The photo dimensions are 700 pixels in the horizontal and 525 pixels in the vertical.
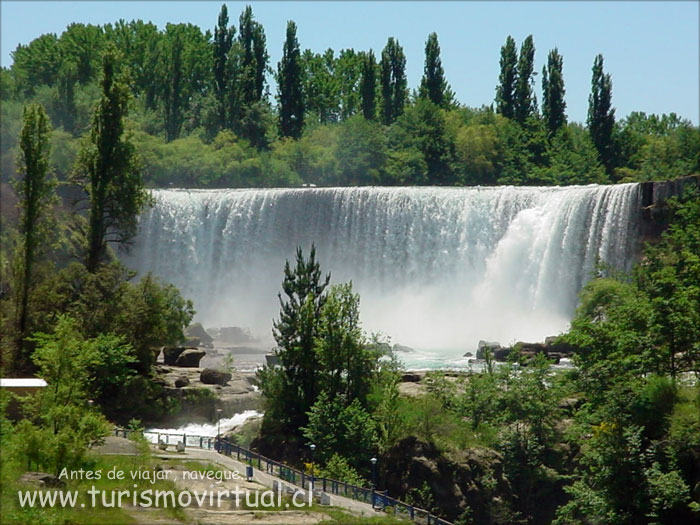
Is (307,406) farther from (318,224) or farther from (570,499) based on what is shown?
(318,224)

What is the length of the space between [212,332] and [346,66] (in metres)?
55.4

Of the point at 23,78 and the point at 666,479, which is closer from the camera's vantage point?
Answer: the point at 666,479

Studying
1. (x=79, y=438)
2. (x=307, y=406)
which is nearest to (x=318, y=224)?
(x=307, y=406)

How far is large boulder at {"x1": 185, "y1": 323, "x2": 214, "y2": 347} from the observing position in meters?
63.3

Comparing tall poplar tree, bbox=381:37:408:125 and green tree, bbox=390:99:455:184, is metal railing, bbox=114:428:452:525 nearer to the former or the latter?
green tree, bbox=390:99:455:184

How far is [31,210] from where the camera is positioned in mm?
47625

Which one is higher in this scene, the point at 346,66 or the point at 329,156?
the point at 346,66

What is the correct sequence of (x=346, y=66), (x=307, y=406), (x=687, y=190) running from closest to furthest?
(x=307, y=406) → (x=687, y=190) → (x=346, y=66)

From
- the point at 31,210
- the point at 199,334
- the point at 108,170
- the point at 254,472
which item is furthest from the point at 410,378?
the point at 199,334

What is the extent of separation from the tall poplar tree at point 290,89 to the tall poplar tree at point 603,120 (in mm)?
25698

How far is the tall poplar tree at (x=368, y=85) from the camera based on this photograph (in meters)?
98.8

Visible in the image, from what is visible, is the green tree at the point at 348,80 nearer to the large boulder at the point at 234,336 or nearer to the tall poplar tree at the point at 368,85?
the tall poplar tree at the point at 368,85

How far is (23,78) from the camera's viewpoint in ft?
A: 343

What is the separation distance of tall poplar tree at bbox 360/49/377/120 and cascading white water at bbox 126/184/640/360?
93.1 ft
